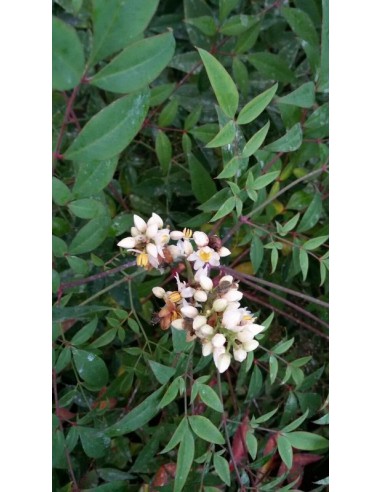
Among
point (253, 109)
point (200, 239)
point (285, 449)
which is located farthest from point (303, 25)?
point (285, 449)

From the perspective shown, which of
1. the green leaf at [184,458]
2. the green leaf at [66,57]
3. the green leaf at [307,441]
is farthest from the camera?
the green leaf at [307,441]

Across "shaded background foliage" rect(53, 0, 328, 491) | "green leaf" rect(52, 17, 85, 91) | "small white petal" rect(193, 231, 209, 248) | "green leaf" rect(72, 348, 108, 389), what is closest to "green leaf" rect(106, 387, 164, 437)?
"shaded background foliage" rect(53, 0, 328, 491)

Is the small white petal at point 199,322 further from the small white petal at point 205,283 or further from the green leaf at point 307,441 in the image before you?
the green leaf at point 307,441

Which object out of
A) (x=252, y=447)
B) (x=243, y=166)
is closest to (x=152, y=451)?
(x=252, y=447)

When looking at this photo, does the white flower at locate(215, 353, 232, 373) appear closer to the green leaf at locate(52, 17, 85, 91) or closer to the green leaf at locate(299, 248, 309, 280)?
the green leaf at locate(299, 248, 309, 280)

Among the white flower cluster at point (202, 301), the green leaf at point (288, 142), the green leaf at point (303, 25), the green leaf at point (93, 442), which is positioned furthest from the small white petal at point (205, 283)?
the green leaf at point (303, 25)
